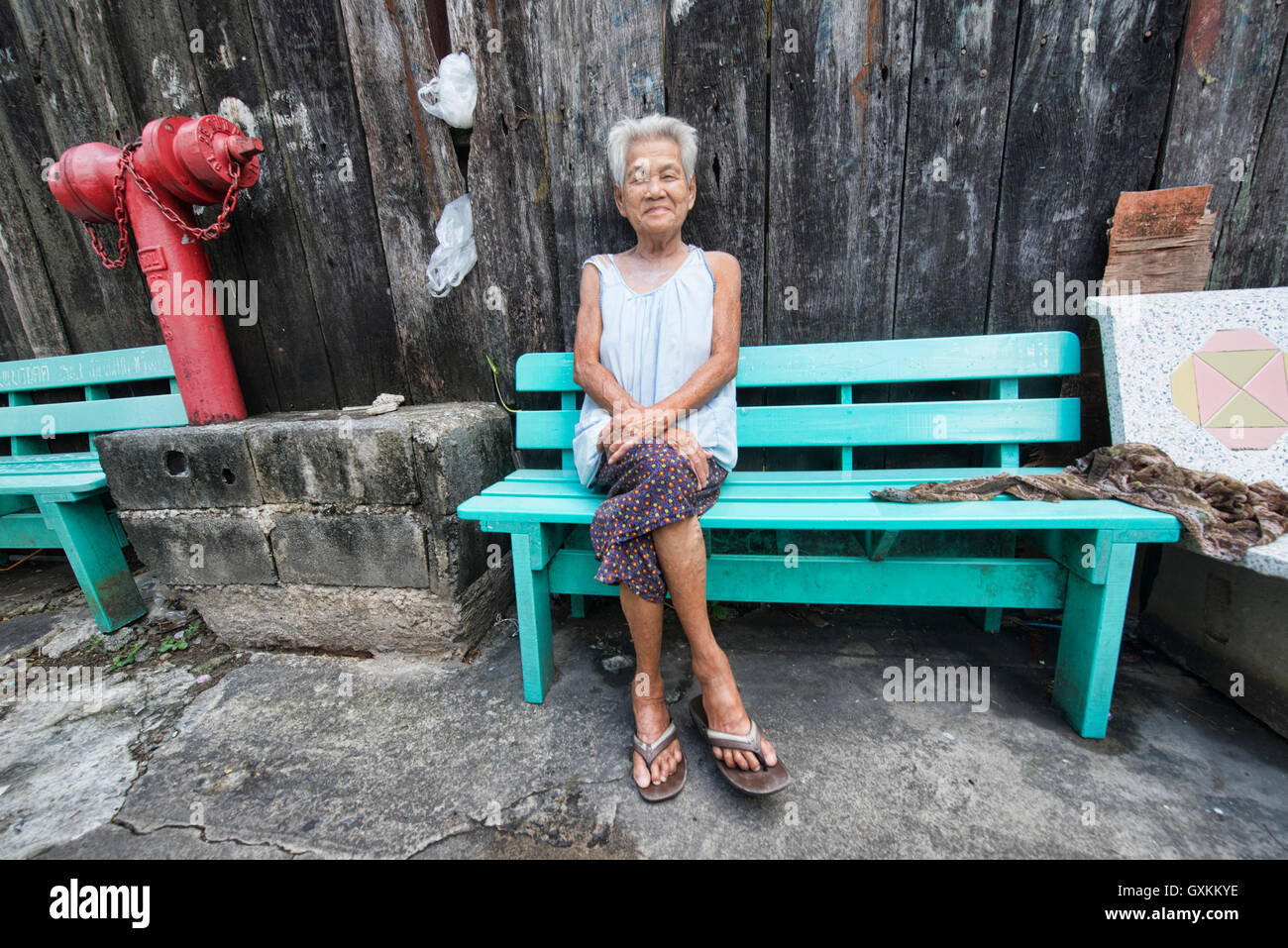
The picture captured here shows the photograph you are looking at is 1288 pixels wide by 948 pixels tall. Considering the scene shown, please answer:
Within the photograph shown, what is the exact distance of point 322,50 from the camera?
2.19 m

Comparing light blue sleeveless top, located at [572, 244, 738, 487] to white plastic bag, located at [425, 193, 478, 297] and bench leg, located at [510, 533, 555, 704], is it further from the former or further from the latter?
white plastic bag, located at [425, 193, 478, 297]

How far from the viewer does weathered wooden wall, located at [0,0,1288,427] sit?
182 centimetres

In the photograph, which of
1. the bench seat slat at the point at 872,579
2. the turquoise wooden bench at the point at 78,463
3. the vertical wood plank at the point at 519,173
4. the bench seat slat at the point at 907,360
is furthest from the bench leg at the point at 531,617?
the turquoise wooden bench at the point at 78,463

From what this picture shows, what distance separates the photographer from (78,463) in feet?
8.26

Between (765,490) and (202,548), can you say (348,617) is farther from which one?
(765,490)

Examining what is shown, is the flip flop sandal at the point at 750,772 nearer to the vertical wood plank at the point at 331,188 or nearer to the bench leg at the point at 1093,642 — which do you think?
the bench leg at the point at 1093,642

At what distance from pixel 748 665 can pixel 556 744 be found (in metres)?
0.75

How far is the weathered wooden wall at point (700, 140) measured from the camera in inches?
71.7

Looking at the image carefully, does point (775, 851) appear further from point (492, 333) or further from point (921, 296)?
point (492, 333)

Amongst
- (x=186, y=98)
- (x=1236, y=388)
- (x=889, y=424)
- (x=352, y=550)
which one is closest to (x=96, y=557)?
(x=352, y=550)

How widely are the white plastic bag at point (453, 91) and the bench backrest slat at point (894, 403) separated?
3.48 ft

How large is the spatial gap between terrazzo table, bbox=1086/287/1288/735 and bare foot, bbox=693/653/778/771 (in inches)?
59.6

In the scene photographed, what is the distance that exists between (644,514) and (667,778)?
2.39 ft
